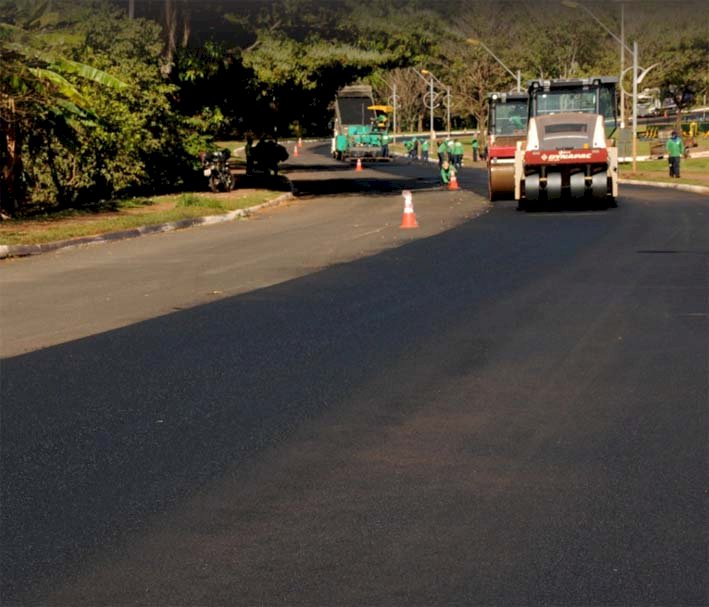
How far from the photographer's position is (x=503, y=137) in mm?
34312

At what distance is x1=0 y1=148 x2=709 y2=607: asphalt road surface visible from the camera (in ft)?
16.5

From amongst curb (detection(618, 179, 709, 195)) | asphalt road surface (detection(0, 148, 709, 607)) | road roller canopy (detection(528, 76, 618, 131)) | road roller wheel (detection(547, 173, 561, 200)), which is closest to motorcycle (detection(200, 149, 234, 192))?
road roller canopy (detection(528, 76, 618, 131))

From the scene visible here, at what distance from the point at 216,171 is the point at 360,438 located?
32.1m

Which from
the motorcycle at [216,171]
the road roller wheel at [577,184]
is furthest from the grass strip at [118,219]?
the road roller wheel at [577,184]

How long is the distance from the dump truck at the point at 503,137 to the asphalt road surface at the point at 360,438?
16.6m

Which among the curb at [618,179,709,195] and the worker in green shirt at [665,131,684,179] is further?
the worker in green shirt at [665,131,684,179]

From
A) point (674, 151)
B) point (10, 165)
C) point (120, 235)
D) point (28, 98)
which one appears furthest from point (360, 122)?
point (120, 235)

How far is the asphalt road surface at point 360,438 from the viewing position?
5.04m

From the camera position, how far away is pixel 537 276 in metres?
15.6

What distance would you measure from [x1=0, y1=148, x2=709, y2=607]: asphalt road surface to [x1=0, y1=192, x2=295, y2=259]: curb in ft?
17.5

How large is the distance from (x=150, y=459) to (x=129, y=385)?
2.28 meters

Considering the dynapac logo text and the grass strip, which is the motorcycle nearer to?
the grass strip

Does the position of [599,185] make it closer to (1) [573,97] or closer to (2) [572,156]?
(2) [572,156]

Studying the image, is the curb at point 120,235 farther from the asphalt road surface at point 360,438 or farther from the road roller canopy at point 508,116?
the road roller canopy at point 508,116
